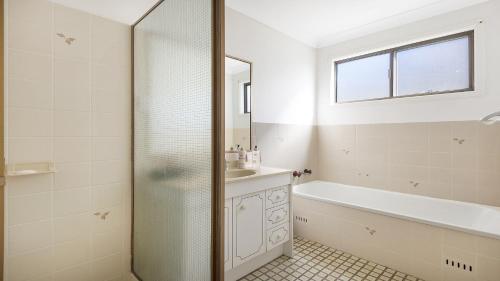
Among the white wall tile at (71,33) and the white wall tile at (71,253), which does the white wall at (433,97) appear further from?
the white wall tile at (71,253)

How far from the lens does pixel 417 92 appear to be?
8.95 ft

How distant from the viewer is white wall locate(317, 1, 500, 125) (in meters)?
2.27

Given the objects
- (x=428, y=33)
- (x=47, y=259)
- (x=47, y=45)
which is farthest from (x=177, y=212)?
(x=428, y=33)

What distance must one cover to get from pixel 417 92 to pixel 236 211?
2412mm

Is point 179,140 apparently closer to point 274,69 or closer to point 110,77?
point 110,77

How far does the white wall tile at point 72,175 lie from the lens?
4.81 ft

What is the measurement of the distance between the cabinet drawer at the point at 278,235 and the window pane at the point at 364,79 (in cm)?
197

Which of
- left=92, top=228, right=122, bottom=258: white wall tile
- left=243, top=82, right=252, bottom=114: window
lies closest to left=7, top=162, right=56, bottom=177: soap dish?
left=92, top=228, right=122, bottom=258: white wall tile

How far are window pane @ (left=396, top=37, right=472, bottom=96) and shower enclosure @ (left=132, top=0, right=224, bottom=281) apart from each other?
8.51 ft

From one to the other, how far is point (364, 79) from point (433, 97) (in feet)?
2.69

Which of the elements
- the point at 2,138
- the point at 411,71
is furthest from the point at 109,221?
the point at 411,71

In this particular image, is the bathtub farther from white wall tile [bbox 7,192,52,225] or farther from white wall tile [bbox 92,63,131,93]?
white wall tile [bbox 7,192,52,225]

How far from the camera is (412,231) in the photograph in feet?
6.53

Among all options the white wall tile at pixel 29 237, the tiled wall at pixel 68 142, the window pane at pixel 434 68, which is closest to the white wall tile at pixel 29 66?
the tiled wall at pixel 68 142
